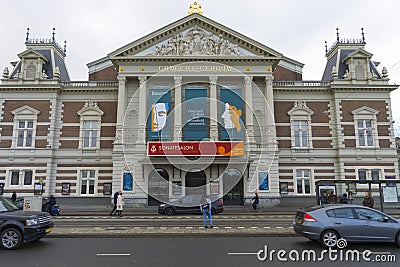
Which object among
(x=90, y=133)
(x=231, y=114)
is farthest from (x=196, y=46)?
(x=90, y=133)

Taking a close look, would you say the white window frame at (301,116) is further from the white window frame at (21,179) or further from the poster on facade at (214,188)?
the white window frame at (21,179)

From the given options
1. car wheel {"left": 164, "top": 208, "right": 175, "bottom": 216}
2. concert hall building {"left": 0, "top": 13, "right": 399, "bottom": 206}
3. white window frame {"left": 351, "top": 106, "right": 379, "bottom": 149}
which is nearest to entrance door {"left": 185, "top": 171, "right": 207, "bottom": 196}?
concert hall building {"left": 0, "top": 13, "right": 399, "bottom": 206}

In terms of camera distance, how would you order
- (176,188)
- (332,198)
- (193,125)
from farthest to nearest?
(193,125) < (176,188) < (332,198)

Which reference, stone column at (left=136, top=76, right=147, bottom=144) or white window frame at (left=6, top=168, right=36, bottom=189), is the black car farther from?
white window frame at (left=6, top=168, right=36, bottom=189)

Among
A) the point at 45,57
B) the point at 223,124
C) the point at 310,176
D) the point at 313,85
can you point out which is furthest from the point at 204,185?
the point at 45,57

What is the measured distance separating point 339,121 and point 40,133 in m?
30.9

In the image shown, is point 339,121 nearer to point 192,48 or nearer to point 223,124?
point 223,124

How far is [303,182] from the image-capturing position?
34.0 metres

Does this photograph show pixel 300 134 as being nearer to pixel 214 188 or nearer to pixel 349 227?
pixel 214 188

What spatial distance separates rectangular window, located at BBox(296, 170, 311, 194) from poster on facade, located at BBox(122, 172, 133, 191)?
16708 millimetres

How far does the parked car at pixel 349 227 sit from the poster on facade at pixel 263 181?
18991mm

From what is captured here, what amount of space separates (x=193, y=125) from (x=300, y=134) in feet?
38.3

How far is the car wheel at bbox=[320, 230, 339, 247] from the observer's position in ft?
36.2

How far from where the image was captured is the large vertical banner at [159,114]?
3161 cm
